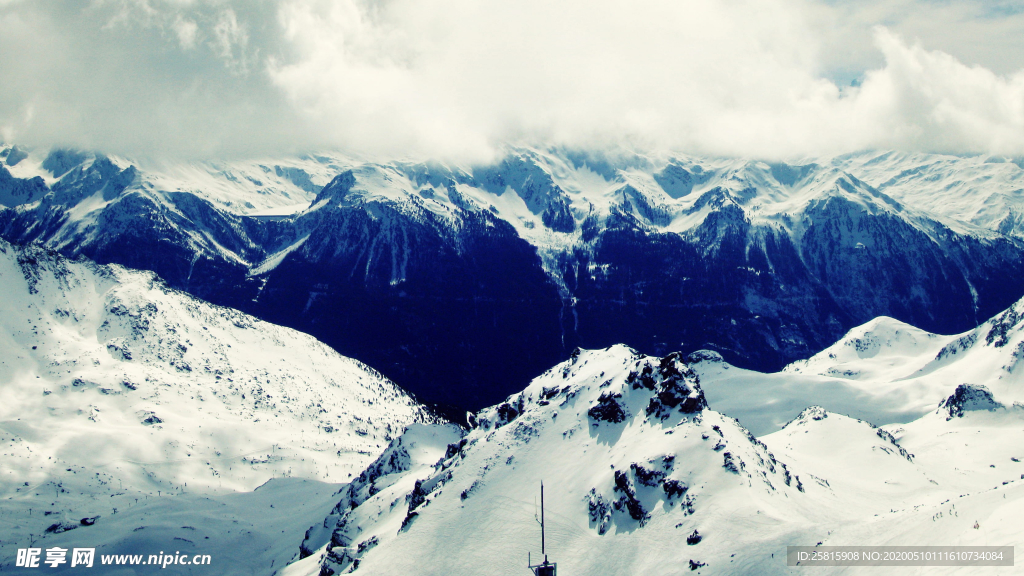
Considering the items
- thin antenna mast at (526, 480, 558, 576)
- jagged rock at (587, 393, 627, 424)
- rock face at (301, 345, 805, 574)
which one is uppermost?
jagged rock at (587, 393, 627, 424)

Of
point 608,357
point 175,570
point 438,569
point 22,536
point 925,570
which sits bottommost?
A: point 925,570

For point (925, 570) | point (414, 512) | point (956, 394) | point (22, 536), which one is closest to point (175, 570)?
point (22, 536)

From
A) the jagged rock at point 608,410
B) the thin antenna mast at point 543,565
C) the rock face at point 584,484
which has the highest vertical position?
the jagged rock at point 608,410

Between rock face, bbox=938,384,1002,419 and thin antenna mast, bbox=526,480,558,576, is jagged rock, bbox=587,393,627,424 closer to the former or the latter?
thin antenna mast, bbox=526,480,558,576

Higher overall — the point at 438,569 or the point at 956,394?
the point at 956,394

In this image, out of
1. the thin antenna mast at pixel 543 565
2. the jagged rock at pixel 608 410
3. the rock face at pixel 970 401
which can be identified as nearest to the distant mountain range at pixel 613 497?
the jagged rock at pixel 608 410

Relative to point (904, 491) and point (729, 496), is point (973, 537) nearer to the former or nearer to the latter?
point (729, 496)

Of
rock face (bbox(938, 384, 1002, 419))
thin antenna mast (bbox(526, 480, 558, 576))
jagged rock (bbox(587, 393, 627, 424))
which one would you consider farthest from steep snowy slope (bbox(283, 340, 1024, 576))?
rock face (bbox(938, 384, 1002, 419))

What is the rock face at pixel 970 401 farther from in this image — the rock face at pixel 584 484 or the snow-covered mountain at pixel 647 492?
the rock face at pixel 584 484
